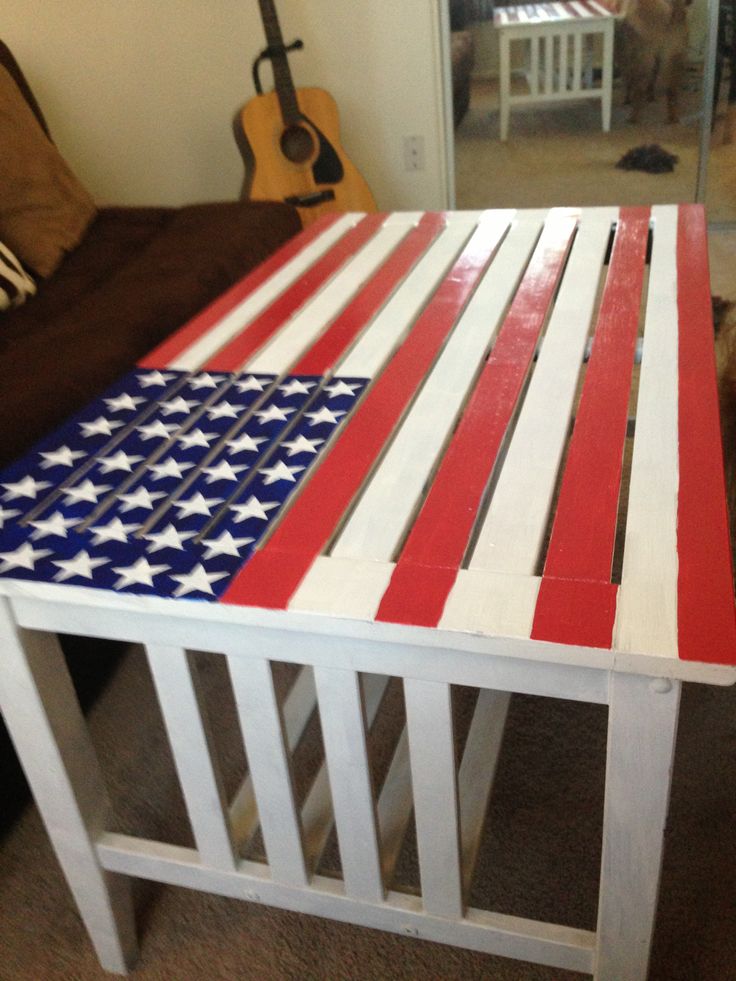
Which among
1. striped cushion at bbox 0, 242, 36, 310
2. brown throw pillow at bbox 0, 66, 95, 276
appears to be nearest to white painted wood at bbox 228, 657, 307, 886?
striped cushion at bbox 0, 242, 36, 310

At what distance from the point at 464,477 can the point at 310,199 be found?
6.46 ft

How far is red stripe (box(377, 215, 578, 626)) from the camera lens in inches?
28.1

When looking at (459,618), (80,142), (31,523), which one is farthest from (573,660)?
(80,142)

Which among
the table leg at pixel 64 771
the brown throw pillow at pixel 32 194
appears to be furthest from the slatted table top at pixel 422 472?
the brown throw pillow at pixel 32 194

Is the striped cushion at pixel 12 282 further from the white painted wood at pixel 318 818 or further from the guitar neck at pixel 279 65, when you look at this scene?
the guitar neck at pixel 279 65

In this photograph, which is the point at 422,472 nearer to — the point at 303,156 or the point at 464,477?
the point at 464,477

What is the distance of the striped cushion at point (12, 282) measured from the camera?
1.60 metres

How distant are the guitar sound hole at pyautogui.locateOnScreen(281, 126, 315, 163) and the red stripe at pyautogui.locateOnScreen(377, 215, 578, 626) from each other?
1.53 metres

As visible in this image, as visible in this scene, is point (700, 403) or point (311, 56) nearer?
point (700, 403)

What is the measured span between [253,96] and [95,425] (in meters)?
2.09

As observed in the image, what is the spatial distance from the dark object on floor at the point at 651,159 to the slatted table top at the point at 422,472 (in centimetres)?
193

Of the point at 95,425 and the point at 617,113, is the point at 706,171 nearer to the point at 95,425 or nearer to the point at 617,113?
the point at 617,113

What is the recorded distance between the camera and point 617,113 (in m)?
3.05

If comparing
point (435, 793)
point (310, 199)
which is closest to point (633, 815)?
point (435, 793)
